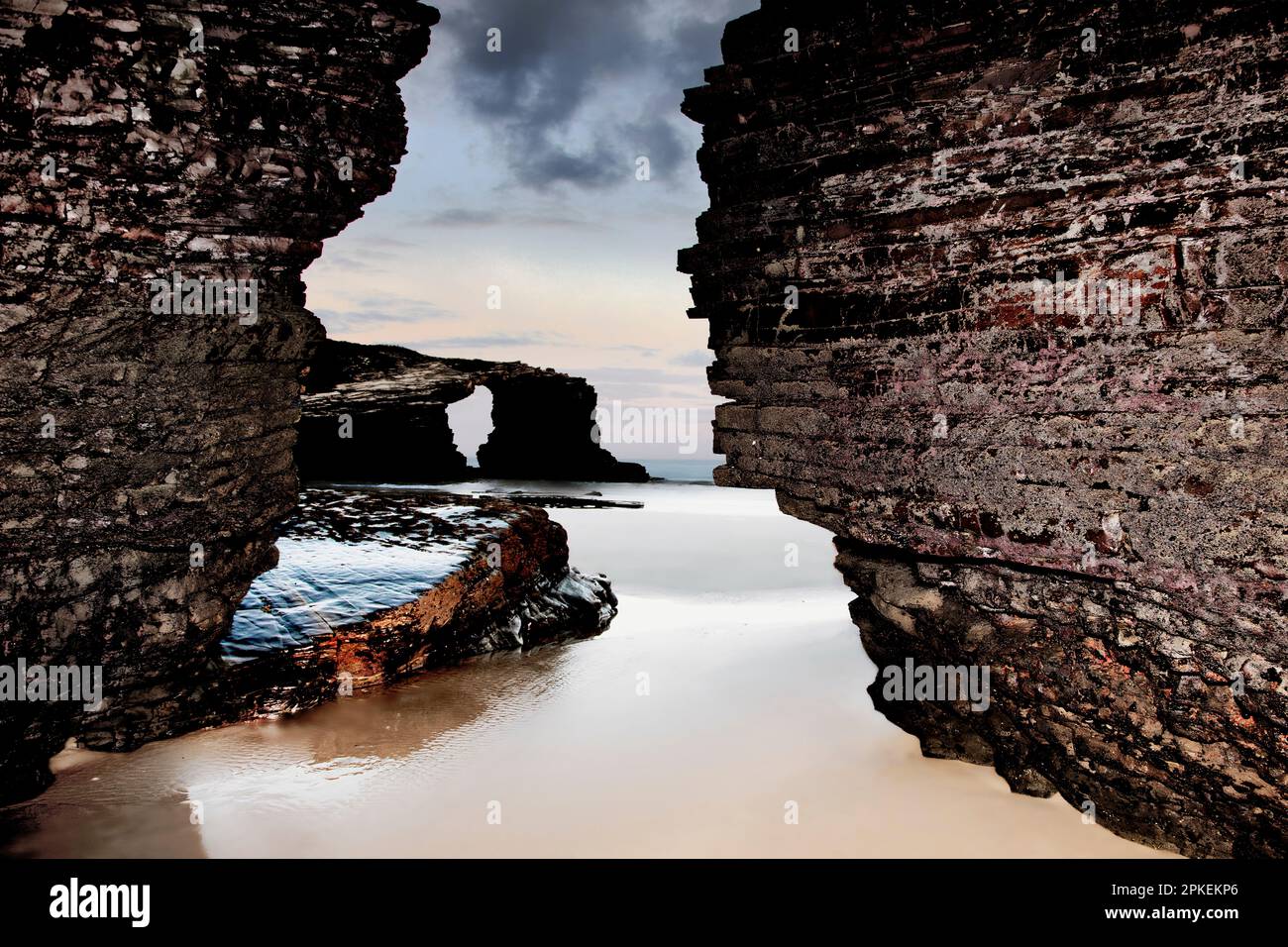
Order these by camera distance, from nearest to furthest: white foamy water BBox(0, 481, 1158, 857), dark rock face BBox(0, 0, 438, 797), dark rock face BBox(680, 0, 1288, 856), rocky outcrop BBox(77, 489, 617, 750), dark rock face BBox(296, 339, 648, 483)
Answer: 1. dark rock face BBox(680, 0, 1288, 856)
2. white foamy water BBox(0, 481, 1158, 857)
3. dark rock face BBox(0, 0, 438, 797)
4. rocky outcrop BBox(77, 489, 617, 750)
5. dark rock face BBox(296, 339, 648, 483)

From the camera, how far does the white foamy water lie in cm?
313

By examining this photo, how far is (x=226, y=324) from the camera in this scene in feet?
12.3

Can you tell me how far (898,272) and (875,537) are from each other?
120cm

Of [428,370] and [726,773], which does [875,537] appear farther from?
[428,370]

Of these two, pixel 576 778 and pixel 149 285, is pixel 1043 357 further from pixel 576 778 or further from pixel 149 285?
pixel 149 285

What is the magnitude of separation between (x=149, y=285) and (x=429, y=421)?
1061 centimetres

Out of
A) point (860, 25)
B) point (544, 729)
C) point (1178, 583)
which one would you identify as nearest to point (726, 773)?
point (544, 729)

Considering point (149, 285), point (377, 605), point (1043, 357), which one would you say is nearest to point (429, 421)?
point (377, 605)

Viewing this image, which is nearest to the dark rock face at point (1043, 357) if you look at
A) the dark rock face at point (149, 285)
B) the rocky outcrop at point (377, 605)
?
the dark rock face at point (149, 285)

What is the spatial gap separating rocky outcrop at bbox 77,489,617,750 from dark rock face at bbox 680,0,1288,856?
2.44 m

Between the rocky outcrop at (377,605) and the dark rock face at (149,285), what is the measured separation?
0.21 m

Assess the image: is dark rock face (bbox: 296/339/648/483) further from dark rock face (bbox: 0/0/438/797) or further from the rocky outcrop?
dark rock face (bbox: 0/0/438/797)

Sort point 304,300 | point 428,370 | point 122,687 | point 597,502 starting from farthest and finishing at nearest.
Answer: point 428,370 → point 597,502 → point 304,300 → point 122,687

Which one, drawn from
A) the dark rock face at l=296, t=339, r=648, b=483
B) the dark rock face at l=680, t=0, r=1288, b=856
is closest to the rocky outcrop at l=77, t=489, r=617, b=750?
the dark rock face at l=680, t=0, r=1288, b=856
